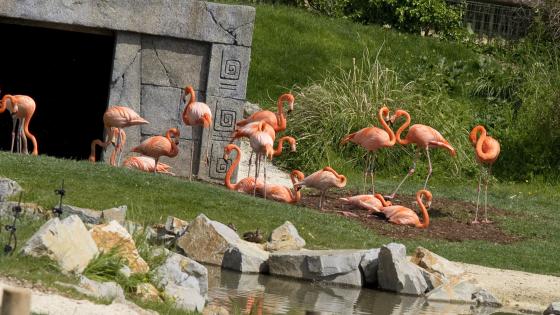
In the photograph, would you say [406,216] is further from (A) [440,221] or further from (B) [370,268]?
(B) [370,268]

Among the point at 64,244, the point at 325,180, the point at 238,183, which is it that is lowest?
the point at 238,183

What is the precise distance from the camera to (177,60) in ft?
51.6

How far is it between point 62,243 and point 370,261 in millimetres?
4000

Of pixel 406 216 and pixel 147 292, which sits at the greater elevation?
pixel 147 292

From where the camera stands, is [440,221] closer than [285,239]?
No

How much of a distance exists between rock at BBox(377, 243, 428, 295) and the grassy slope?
1314mm

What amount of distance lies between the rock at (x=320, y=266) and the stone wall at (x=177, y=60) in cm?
489

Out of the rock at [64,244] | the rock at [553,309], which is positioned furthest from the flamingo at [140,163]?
the rock at [64,244]

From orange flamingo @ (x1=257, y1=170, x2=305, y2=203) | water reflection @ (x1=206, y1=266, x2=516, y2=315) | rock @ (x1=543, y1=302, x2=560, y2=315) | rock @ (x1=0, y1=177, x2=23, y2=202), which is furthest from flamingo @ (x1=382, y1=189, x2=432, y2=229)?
rock @ (x1=0, y1=177, x2=23, y2=202)

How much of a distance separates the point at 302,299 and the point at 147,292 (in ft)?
7.43

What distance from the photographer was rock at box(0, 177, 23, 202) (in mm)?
10852

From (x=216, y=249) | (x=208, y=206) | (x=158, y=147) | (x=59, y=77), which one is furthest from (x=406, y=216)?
(x=59, y=77)

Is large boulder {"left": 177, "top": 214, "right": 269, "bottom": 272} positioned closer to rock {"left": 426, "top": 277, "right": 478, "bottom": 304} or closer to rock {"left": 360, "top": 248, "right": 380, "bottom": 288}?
rock {"left": 360, "top": 248, "right": 380, "bottom": 288}

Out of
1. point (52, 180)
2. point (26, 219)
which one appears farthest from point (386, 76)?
point (26, 219)
